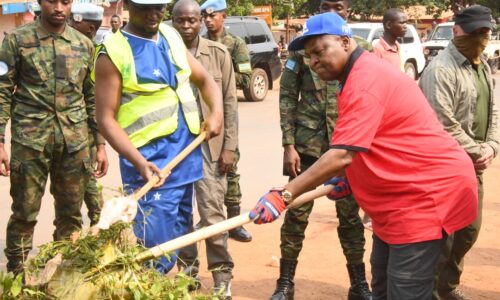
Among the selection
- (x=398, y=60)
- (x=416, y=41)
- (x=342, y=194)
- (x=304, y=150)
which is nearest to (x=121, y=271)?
(x=342, y=194)

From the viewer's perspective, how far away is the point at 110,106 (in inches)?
170

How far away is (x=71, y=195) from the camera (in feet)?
18.8

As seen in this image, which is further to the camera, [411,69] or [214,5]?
[411,69]

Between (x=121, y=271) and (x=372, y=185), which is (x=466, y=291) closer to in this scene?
(x=372, y=185)

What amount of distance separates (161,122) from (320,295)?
2106 millimetres

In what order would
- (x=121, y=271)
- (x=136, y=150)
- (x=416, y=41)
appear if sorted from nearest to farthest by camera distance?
1. (x=121, y=271)
2. (x=136, y=150)
3. (x=416, y=41)

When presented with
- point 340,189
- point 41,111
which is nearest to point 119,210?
point 340,189

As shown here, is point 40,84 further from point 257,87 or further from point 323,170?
point 257,87

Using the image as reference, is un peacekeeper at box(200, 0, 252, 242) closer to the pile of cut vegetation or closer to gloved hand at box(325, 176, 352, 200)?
gloved hand at box(325, 176, 352, 200)

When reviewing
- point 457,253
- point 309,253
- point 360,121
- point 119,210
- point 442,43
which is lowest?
point 442,43

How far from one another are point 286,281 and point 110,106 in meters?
1.98

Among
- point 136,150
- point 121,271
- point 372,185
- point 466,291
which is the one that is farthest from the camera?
point 466,291

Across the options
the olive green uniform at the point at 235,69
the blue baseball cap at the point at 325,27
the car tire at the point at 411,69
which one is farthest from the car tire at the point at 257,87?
the blue baseball cap at the point at 325,27

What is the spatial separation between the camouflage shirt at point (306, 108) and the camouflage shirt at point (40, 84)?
144cm
